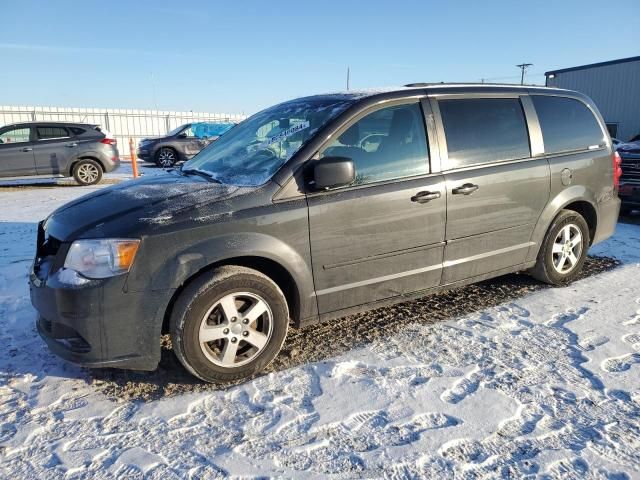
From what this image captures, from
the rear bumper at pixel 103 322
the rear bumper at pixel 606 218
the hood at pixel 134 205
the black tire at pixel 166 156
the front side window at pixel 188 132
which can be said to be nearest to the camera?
the rear bumper at pixel 103 322

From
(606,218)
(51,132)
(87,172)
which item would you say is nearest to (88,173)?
(87,172)

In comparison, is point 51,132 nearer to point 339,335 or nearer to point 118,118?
point 339,335

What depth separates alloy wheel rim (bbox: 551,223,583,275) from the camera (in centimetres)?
451

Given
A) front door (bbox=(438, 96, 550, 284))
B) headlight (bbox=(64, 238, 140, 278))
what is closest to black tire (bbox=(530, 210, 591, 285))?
front door (bbox=(438, 96, 550, 284))

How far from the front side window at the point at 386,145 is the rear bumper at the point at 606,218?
7.40 feet

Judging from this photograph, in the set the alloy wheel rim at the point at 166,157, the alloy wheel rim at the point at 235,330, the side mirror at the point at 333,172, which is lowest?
the alloy wheel rim at the point at 235,330

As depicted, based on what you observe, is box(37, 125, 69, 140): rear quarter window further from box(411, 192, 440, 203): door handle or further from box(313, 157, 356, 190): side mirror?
box(411, 192, 440, 203): door handle

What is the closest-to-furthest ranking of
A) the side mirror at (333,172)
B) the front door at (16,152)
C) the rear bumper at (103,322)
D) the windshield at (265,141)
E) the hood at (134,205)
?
the rear bumper at (103,322) → the hood at (134,205) → the side mirror at (333,172) → the windshield at (265,141) → the front door at (16,152)

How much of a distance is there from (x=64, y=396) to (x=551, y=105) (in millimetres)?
4440

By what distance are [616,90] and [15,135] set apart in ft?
84.6

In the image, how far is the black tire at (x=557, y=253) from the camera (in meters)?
4.41

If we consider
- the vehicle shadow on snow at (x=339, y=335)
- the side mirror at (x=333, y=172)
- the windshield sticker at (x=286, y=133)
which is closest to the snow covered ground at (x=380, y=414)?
the vehicle shadow on snow at (x=339, y=335)

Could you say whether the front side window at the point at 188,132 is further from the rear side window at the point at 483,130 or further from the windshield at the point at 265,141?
the rear side window at the point at 483,130

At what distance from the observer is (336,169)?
120 inches
